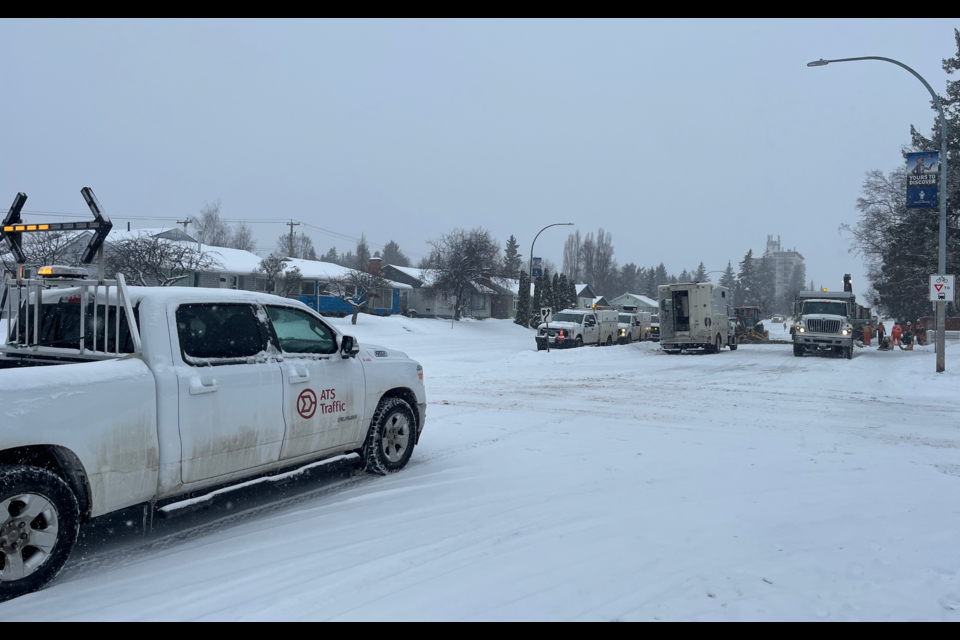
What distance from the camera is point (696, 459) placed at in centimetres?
775

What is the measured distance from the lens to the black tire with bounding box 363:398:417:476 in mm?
6801

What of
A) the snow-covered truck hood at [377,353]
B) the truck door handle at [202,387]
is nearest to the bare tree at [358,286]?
the snow-covered truck hood at [377,353]

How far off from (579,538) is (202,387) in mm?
2879

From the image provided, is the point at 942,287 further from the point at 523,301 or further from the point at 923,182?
the point at 523,301

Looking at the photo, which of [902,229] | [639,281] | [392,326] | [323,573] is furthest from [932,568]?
[639,281]

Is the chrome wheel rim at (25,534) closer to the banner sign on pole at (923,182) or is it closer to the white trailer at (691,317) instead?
the banner sign on pole at (923,182)

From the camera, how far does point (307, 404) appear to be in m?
5.91

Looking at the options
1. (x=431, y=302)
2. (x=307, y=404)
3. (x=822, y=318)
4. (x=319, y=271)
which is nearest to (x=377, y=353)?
(x=307, y=404)

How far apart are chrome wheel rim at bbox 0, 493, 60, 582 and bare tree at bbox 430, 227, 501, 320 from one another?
44.8 meters

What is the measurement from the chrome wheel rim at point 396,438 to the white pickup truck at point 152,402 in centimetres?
11

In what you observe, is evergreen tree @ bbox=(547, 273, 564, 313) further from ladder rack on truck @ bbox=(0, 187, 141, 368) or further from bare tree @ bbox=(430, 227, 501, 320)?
ladder rack on truck @ bbox=(0, 187, 141, 368)

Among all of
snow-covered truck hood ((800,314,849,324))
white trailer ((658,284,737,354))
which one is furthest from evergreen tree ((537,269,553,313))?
snow-covered truck hood ((800,314,849,324))

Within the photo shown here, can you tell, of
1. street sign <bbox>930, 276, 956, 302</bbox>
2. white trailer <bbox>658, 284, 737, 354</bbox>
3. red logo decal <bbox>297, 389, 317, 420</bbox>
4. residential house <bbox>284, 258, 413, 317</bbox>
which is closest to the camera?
red logo decal <bbox>297, 389, 317, 420</bbox>

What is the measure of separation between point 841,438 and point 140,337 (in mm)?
8548
